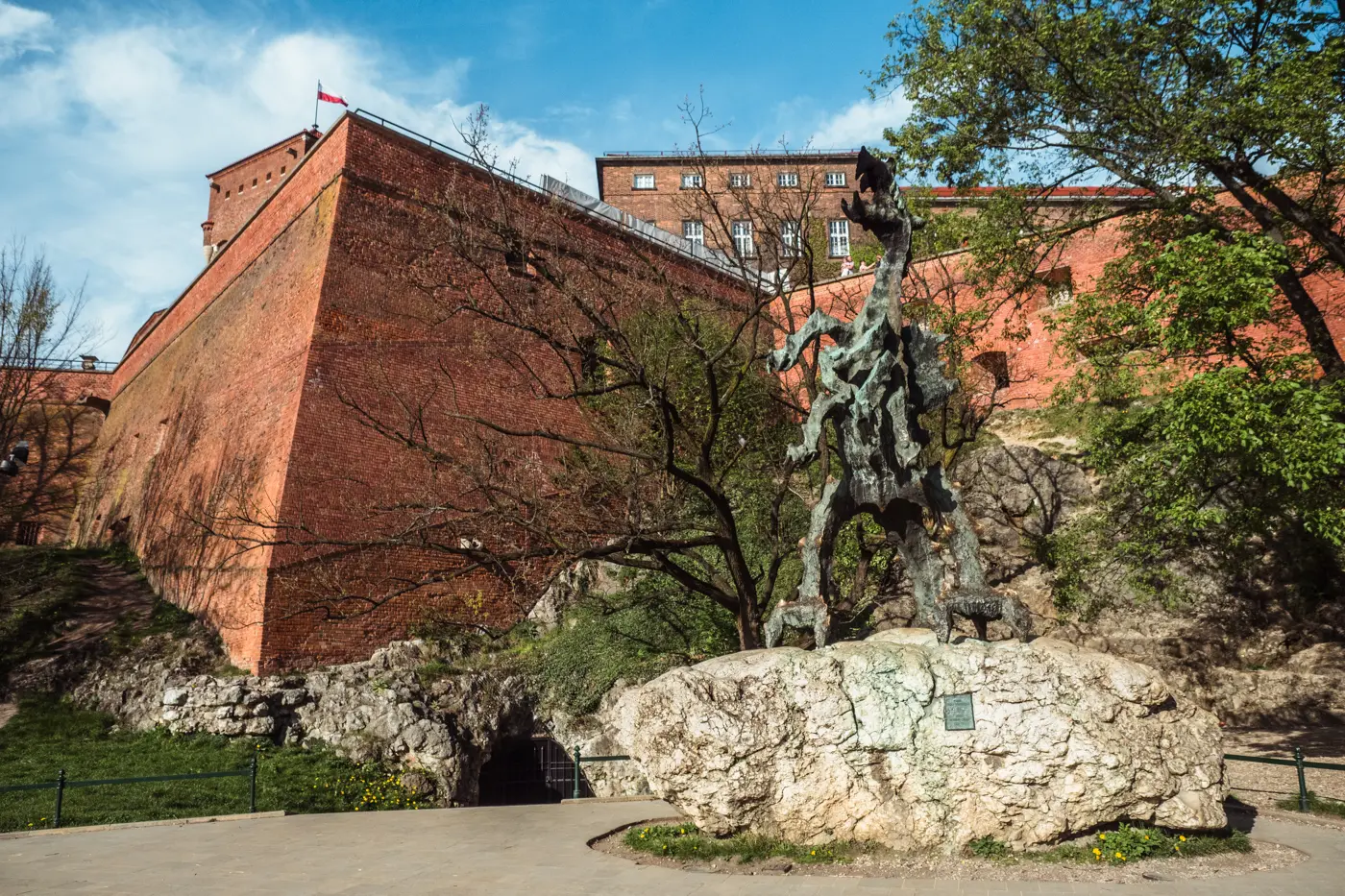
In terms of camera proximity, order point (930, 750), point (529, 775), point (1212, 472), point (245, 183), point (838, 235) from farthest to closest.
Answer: point (838, 235), point (245, 183), point (529, 775), point (1212, 472), point (930, 750)

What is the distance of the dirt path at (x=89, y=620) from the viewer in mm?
15391

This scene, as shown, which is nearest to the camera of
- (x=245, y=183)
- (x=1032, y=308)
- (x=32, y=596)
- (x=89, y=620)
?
(x=89, y=620)

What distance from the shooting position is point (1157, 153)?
11.8 m

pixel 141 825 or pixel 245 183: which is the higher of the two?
pixel 245 183

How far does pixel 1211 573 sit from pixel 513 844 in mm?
14078

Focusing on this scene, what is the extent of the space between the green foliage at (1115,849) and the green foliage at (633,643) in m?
8.55

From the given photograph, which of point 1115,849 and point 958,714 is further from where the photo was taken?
point 958,714

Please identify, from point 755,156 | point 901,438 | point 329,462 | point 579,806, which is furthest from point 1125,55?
point 329,462

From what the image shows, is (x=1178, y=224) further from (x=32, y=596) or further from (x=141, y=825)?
(x=32, y=596)

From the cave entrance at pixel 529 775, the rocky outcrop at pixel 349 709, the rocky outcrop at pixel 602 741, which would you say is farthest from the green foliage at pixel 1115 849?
the cave entrance at pixel 529 775

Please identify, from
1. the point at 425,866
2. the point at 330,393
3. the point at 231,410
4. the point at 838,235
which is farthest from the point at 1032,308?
the point at 425,866

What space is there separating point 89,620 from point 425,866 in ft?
46.1

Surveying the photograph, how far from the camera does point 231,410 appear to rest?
64.8 ft

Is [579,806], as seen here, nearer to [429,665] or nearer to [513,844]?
[513,844]
